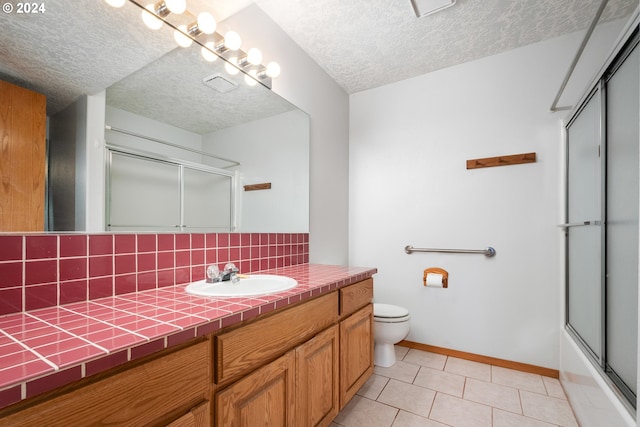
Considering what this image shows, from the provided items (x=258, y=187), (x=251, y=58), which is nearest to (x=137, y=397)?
(x=258, y=187)

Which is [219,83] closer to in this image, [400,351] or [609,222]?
[609,222]

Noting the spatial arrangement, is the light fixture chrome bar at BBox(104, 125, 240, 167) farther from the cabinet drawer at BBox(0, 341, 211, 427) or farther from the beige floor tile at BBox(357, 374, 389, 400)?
the beige floor tile at BBox(357, 374, 389, 400)

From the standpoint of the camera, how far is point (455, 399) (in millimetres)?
1719

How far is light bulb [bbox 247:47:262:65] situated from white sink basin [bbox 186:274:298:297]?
115 cm

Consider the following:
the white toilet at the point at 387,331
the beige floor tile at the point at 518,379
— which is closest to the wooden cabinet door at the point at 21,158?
the white toilet at the point at 387,331

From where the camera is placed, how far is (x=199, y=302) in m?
0.96

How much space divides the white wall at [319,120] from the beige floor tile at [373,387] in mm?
893

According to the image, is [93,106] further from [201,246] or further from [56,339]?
[56,339]

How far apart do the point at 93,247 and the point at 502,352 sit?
2.56 meters

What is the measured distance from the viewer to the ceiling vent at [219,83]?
1420 mm

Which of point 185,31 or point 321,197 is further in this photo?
point 321,197

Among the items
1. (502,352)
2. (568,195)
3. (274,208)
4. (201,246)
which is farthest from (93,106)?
(502,352)

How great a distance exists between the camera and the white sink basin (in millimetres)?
1147

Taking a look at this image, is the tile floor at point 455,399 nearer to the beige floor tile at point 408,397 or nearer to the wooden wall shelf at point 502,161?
the beige floor tile at point 408,397
